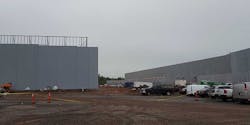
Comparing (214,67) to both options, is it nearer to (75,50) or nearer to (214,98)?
(75,50)

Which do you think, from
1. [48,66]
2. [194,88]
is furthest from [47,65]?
[194,88]

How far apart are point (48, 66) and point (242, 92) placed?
3477cm

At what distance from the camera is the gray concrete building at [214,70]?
6142 cm

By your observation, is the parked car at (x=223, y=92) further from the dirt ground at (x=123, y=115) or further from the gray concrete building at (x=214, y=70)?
the gray concrete building at (x=214, y=70)

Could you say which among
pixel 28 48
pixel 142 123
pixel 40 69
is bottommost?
pixel 142 123

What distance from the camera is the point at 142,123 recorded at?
45.9ft

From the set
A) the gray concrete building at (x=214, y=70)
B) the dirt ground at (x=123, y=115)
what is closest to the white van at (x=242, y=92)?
the dirt ground at (x=123, y=115)

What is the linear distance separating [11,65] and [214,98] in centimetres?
3203

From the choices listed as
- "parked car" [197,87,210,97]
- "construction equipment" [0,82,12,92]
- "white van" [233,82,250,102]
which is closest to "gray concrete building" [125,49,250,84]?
"parked car" [197,87,210,97]

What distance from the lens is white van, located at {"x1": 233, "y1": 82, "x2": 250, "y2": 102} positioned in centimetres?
2727

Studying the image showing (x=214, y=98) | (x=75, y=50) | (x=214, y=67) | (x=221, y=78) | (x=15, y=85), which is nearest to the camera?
(x=214, y=98)

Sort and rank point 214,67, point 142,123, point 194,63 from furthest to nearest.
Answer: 1. point 194,63
2. point 214,67
3. point 142,123

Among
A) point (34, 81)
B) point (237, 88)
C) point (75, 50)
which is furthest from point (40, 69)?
point (237, 88)

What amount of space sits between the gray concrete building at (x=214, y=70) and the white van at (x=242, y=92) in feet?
97.4
